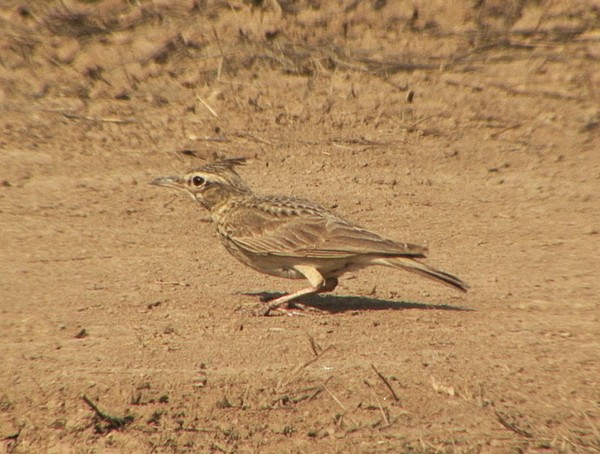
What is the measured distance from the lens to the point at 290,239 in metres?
9.12

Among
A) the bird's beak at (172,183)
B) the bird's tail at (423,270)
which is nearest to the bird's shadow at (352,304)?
the bird's tail at (423,270)

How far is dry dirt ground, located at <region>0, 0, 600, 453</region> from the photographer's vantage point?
6906 mm

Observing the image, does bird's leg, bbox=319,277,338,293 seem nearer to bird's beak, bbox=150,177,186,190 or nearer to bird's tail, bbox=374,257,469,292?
bird's tail, bbox=374,257,469,292

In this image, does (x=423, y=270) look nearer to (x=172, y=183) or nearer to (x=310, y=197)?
(x=172, y=183)

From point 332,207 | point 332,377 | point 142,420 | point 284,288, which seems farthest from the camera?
point 332,207

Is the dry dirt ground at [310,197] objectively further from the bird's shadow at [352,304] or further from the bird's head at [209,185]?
the bird's head at [209,185]

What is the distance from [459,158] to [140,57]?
14.3ft

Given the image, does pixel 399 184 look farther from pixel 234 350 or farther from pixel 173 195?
pixel 234 350

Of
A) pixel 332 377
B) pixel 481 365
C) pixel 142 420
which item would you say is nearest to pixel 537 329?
pixel 481 365

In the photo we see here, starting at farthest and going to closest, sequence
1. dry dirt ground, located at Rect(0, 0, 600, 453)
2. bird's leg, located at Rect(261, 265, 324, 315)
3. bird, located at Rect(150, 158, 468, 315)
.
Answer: bird's leg, located at Rect(261, 265, 324, 315)
bird, located at Rect(150, 158, 468, 315)
dry dirt ground, located at Rect(0, 0, 600, 453)

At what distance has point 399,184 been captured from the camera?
1266cm

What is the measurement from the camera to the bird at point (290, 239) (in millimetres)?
8766

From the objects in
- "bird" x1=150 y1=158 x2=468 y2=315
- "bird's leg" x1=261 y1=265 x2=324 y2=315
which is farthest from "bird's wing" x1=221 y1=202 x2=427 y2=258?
"bird's leg" x1=261 y1=265 x2=324 y2=315

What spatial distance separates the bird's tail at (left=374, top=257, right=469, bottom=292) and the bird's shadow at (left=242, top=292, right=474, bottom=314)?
400mm
